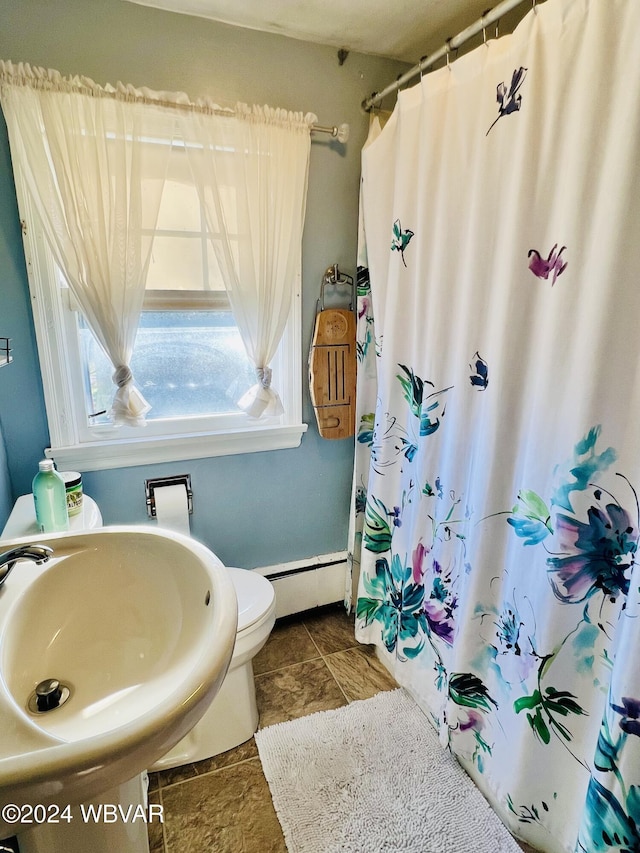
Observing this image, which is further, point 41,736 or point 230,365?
point 230,365

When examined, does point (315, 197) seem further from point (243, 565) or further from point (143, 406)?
point (243, 565)

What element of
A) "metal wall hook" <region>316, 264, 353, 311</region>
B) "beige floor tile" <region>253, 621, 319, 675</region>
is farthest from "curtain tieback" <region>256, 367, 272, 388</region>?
"beige floor tile" <region>253, 621, 319, 675</region>

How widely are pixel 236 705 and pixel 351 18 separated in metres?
2.21

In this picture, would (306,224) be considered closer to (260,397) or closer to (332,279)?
(332,279)

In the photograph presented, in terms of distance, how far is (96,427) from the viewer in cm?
161

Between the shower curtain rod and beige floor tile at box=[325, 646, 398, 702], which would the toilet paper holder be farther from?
the shower curtain rod

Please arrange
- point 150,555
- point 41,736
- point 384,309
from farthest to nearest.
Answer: point 384,309 < point 150,555 < point 41,736

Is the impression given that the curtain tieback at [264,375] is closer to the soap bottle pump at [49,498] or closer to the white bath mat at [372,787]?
the soap bottle pump at [49,498]

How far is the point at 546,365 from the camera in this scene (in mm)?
1038

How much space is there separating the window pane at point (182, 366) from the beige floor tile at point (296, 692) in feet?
3.43

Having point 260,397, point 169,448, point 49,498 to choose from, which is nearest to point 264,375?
point 260,397

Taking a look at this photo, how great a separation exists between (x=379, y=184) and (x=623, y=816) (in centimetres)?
180

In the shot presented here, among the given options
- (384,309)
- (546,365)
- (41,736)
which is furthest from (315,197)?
(41,736)

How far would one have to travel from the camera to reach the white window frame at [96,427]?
143 centimetres
